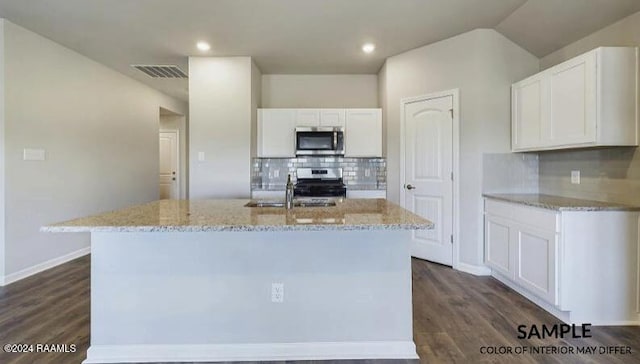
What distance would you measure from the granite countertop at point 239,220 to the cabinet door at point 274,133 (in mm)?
2427

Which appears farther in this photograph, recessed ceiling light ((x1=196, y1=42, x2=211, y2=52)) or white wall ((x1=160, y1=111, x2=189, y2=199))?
white wall ((x1=160, y1=111, x2=189, y2=199))

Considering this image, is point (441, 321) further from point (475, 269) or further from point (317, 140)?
point (317, 140)

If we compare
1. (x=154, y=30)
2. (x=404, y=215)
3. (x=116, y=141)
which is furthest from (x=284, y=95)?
(x=404, y=215)

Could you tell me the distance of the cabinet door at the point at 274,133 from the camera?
4.74 metres

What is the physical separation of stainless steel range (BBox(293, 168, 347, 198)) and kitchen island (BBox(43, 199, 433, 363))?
8.46 feet

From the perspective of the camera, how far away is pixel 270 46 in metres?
4.05

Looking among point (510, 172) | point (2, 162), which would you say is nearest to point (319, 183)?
point (510, 172)

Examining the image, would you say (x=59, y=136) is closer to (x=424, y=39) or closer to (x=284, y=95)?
(x=284, y=95)

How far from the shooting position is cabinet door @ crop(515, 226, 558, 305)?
2.51m

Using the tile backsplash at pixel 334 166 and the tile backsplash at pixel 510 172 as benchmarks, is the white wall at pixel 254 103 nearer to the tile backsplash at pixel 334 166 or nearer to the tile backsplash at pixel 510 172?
the tile backsplash at pixel 334 166

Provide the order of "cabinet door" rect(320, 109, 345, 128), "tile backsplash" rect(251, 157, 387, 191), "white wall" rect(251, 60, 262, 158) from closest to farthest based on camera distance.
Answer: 1. "white wall" rect(251, 60, 262, 158)
2. "cabinet door" rect(320, 109, 345, 128)
3. "tile backsplash" rect(251, 157, 387, 191)

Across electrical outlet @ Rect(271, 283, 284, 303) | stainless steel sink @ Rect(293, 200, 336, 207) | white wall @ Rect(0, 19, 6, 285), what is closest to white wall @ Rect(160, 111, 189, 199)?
white wall @ Rect(0, 19, 6, 285)

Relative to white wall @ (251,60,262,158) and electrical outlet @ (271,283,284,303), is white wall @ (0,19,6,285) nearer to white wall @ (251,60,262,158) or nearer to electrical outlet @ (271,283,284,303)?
white wall @ (251,60,262,158)

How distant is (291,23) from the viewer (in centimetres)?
343
